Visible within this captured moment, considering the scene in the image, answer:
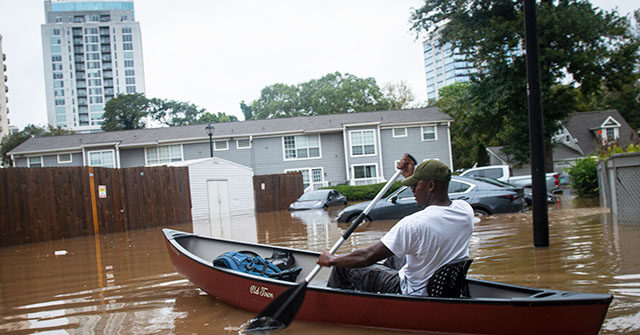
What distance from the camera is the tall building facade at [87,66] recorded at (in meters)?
110

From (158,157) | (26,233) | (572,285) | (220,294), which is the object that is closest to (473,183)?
(572,285)

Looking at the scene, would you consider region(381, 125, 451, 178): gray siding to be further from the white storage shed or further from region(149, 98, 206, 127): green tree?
region(149, 98, 206, 127): green tree

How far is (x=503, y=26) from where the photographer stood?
24969 mm

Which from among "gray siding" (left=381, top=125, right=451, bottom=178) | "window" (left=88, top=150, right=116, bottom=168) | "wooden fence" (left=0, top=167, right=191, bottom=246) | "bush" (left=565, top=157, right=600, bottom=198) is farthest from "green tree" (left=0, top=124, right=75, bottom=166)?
"bush" (left=565, top=157, right=600, bottom=198)

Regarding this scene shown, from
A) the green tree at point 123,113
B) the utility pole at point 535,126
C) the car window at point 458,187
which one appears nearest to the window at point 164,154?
the car window at point 458,187

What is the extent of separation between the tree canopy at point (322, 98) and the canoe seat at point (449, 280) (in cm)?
5673

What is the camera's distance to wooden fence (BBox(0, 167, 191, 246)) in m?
13.7

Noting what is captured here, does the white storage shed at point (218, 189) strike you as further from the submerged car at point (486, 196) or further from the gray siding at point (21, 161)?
the gray siding at point (21, 161)

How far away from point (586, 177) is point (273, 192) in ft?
61.1

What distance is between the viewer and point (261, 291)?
4836 mm

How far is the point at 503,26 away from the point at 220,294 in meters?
24.0

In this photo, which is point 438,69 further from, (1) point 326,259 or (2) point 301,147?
(1) point 326,259

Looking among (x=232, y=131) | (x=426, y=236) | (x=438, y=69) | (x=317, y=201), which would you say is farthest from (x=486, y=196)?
(x=438, y=69)

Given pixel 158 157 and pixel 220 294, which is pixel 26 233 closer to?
pixel 220 294
